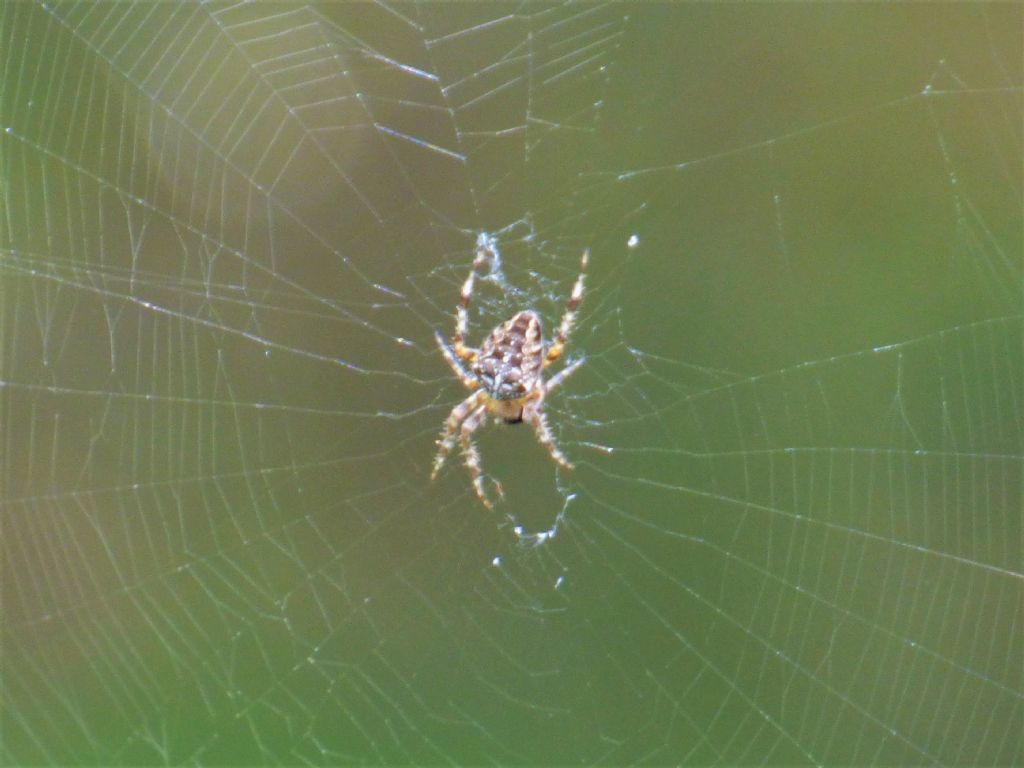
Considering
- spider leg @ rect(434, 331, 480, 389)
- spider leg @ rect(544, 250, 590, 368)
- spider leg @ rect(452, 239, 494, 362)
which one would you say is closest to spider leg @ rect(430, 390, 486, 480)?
spider leg @ rect(434, 331, 480, 389)

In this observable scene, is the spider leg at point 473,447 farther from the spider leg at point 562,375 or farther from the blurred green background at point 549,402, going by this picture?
the spider leg at point 562,375

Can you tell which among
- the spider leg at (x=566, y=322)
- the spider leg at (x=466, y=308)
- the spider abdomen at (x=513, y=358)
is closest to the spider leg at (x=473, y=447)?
the spider abdomen at (x=513, y=358)

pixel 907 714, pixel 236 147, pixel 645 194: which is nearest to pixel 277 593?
pixel 236 147

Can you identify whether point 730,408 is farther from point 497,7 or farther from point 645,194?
point 497,7

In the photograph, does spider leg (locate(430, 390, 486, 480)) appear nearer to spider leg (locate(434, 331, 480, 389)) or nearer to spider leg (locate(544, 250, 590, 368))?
spider leg (locate(434, 331, 480, 389))

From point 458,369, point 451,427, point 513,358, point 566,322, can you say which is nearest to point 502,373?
point 513,358

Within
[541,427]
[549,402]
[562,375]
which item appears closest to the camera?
[562,375]

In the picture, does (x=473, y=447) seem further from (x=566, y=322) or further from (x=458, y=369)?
(x=566, y=322)
